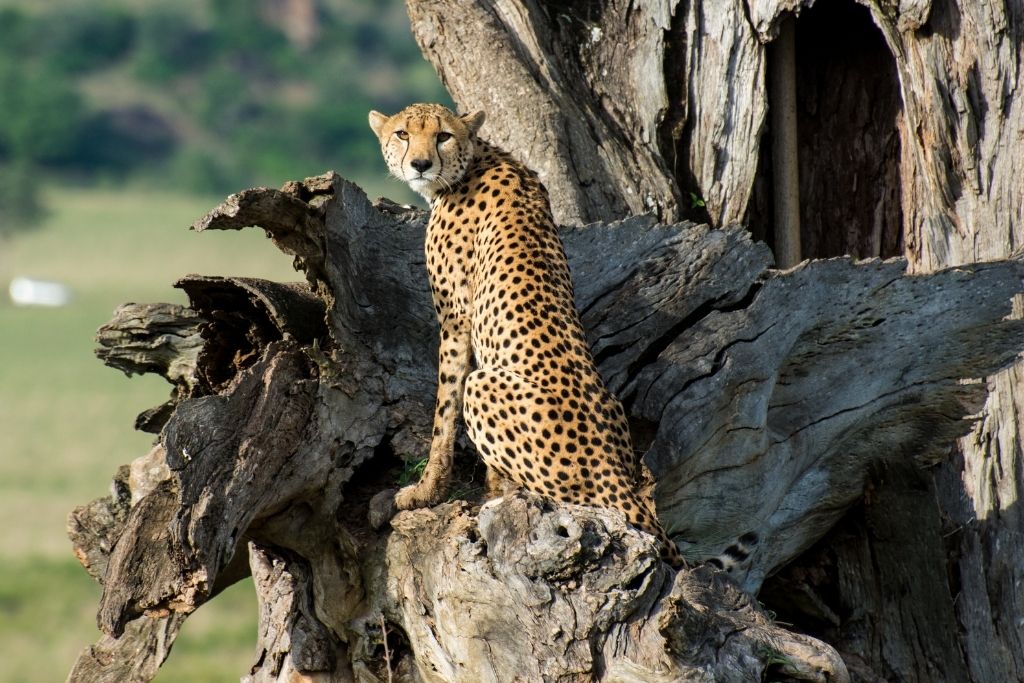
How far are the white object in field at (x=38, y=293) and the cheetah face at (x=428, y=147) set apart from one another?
3250 cm

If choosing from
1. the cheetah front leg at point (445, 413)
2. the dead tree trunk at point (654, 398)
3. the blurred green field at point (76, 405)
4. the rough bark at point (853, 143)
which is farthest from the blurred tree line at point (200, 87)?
the cheetah front leg at point (445, 413)

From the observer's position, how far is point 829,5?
5.33 meters

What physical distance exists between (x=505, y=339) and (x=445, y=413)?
309 millimetres

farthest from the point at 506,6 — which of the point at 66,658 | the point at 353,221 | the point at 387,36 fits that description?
the point at 387,36

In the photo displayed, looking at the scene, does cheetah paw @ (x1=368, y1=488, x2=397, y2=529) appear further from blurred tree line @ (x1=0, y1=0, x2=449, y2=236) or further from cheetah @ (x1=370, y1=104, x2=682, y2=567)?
blurred tree line @ (x1=0, y1=0, x2=449, y2=236)

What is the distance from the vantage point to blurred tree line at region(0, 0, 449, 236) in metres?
51.1

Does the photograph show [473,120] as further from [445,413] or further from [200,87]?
[200,87]

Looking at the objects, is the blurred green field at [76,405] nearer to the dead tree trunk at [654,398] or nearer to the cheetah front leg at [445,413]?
the dead tree trunk at [654,398]

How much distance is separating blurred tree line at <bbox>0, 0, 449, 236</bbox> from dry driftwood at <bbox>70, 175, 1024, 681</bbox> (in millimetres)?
40533

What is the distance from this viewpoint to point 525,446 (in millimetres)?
3715

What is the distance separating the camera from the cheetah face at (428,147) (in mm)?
4223

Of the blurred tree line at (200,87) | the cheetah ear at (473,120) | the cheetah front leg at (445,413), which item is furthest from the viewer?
the blurred tree line at (200,87)

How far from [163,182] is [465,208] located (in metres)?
48.4

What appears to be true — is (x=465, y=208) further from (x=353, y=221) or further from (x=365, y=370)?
(x=365, y=370)
